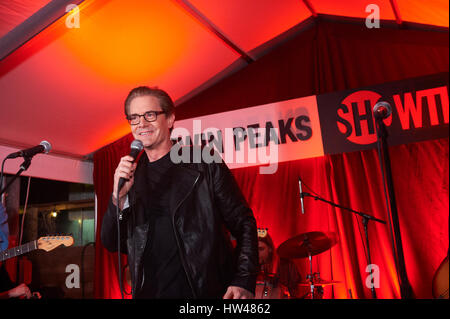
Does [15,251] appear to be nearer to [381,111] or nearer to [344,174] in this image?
[381,111]

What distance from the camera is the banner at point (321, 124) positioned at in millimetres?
4598

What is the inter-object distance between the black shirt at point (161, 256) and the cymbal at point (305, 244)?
283cm

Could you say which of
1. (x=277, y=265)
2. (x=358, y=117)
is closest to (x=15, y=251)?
(x=277, y=265)

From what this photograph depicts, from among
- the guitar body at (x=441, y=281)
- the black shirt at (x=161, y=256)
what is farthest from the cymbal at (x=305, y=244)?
the black shirt at (x=161, y=256)

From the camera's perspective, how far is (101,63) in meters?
4.48

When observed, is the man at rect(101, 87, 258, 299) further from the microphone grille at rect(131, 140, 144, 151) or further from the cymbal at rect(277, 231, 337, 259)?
the cymbal at rect(277, 231, 337, 259)

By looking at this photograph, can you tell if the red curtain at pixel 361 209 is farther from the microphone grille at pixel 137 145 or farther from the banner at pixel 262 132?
the microphone grille at pixel 137 145

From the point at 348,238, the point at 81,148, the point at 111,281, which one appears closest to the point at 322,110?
the point at 348,238

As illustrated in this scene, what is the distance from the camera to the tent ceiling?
12.9 feet

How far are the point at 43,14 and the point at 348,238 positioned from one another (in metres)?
4.28

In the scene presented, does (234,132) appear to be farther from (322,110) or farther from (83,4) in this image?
(83,4)

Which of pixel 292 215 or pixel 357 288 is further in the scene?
pixel 292 215

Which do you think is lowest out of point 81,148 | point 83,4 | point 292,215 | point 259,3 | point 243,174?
point 292,215

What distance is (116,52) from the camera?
4453mm
